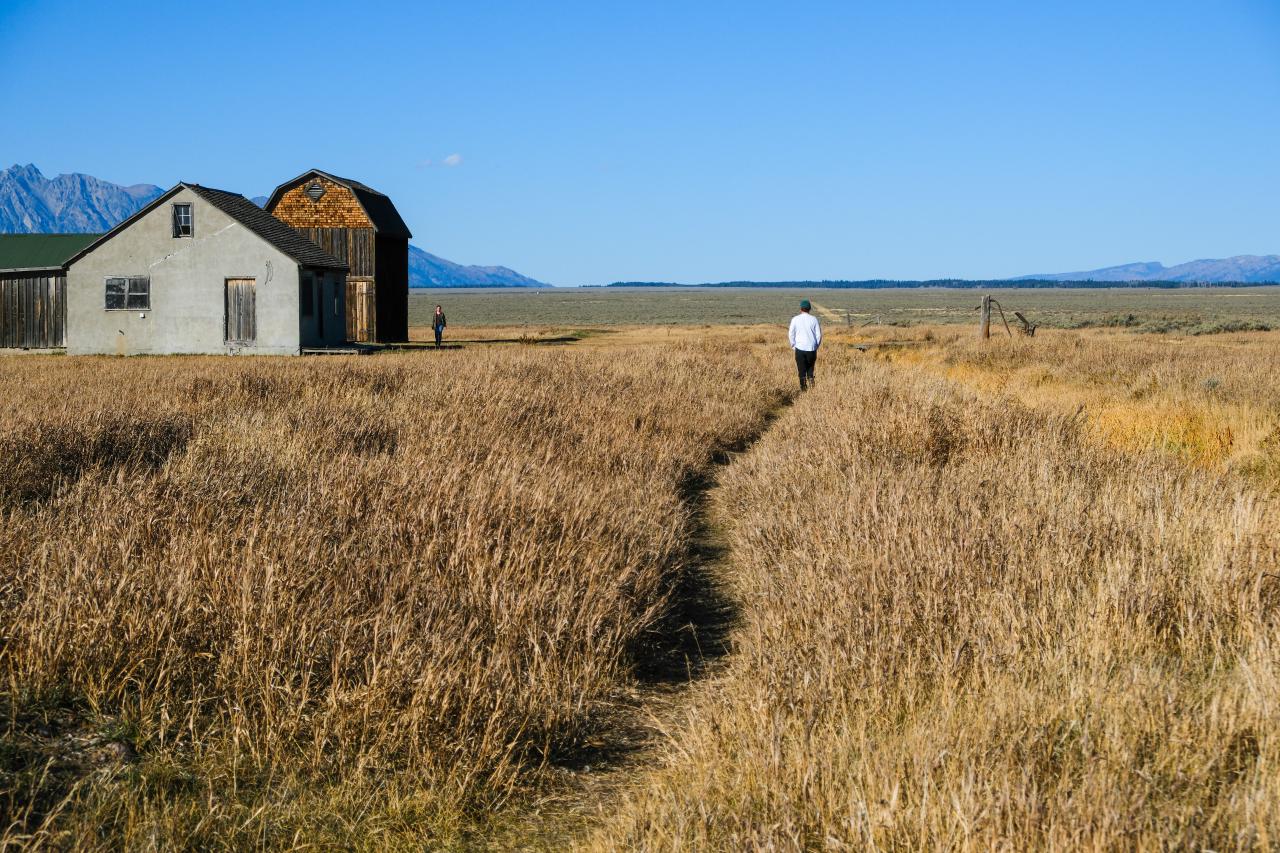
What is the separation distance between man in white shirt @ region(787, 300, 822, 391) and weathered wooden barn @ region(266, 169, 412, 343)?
22.7 metres

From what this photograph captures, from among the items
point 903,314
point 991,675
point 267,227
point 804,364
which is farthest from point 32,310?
point 903,314

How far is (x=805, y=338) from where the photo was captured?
17.0 meters

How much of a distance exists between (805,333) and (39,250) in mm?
27515

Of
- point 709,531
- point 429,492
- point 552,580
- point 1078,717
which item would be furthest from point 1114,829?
point 709,531

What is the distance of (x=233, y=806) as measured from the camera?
3152 mm

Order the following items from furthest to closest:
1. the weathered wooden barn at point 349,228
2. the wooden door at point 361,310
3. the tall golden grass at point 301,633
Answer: the wooden door at point 361,310 < the weathered wooden barn at point 349,228 < the tall golden grass at point 301,633

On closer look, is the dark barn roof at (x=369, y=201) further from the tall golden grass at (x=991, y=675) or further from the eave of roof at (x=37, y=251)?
the tall golden grass at (x=991, y=675)

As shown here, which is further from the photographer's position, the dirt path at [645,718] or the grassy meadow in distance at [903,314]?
the grassy meadow in distance at [903,314]

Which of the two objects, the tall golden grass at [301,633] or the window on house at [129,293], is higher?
the window on house at [129,293]

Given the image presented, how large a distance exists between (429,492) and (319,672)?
7.44 ft

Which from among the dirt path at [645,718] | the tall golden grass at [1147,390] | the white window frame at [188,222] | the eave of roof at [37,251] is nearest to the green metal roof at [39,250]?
the eave of roof at [37,251]

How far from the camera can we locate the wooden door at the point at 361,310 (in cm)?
3722

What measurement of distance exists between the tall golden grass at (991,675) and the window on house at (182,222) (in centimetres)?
2804

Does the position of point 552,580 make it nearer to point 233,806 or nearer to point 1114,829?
point 233,806
